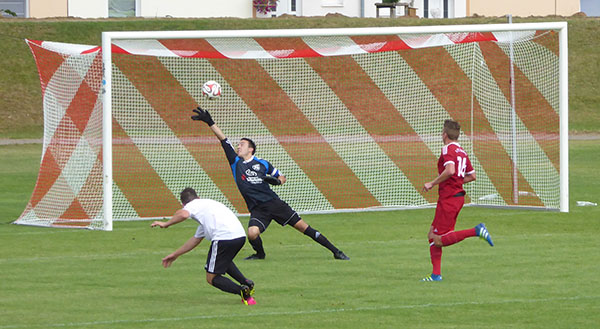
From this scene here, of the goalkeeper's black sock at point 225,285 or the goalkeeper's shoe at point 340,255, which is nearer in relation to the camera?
the goalkeeper's black sock at point 225,285

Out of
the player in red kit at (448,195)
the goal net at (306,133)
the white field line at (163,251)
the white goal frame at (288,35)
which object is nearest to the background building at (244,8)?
the goal net at (306,133)

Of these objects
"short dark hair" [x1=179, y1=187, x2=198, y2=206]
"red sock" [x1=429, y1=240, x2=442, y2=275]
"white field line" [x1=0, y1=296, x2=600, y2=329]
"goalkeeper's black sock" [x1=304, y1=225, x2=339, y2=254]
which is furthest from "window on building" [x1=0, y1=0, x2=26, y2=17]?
"white field line" [x1=0, y1=296, x2=600, y2=329]

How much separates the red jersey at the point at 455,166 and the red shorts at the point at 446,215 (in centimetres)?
7

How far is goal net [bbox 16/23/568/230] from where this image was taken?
56.2ft

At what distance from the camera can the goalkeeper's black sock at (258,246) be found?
1303 cm

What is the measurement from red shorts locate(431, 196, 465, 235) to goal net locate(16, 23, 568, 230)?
21.6 feet

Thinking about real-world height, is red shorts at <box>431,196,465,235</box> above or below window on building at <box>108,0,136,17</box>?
below

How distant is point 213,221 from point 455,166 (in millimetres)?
2768

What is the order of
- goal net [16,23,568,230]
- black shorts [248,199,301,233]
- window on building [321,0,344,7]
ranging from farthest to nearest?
window on building [321,0,344,7] < goal net [16,23,568,230] < black shorts [248,199,301,233]

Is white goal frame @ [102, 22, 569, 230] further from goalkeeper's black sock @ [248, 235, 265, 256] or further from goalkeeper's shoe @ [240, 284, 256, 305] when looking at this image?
goalkeeper's shoe @ [240, 284, 256, 305]

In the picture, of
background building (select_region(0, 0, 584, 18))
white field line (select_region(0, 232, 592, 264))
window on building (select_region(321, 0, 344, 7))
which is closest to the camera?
white field line (select_region(0, 232, 592, 264))

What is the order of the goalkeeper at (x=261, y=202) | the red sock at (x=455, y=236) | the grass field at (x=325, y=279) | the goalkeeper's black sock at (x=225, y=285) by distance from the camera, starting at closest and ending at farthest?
the grass field at (x=325, y=279)
the goalkeeper's black sock at (x=225, y=285)
the red sock at (x=455, y=236)
the goalkeeper at (x=261, y=202)

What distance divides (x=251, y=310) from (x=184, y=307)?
0.66 metres

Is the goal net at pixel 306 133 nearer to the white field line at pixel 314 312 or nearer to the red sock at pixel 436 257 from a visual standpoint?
the red sock at pixel 436 257
